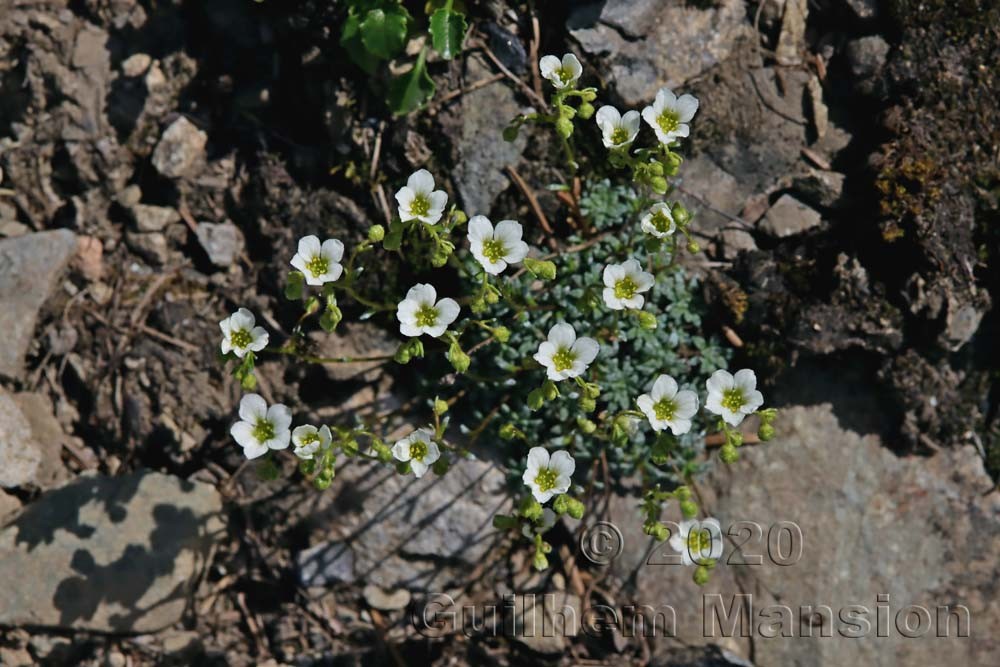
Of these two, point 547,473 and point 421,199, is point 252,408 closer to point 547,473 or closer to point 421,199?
point 421,199

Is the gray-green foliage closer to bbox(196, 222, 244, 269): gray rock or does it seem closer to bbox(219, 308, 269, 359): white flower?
bbox(219, 308, 269, 359): white flower

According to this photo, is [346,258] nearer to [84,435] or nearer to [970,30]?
[84,435]

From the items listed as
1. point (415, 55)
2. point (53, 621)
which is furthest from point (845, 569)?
point (53, 621)

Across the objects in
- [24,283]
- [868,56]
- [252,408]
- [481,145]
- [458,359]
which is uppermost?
[868,56]

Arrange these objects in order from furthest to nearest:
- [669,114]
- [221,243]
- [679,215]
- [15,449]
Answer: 1. [221,243]
2. [15,449]
3. [669,114]
4. [679,215]

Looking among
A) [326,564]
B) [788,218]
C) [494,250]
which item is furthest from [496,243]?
[326,564]

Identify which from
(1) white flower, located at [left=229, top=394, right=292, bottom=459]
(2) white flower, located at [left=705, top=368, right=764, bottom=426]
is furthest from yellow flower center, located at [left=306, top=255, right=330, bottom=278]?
(2) white flower, located at [left=705, top=368, right=764, bottom=426]
